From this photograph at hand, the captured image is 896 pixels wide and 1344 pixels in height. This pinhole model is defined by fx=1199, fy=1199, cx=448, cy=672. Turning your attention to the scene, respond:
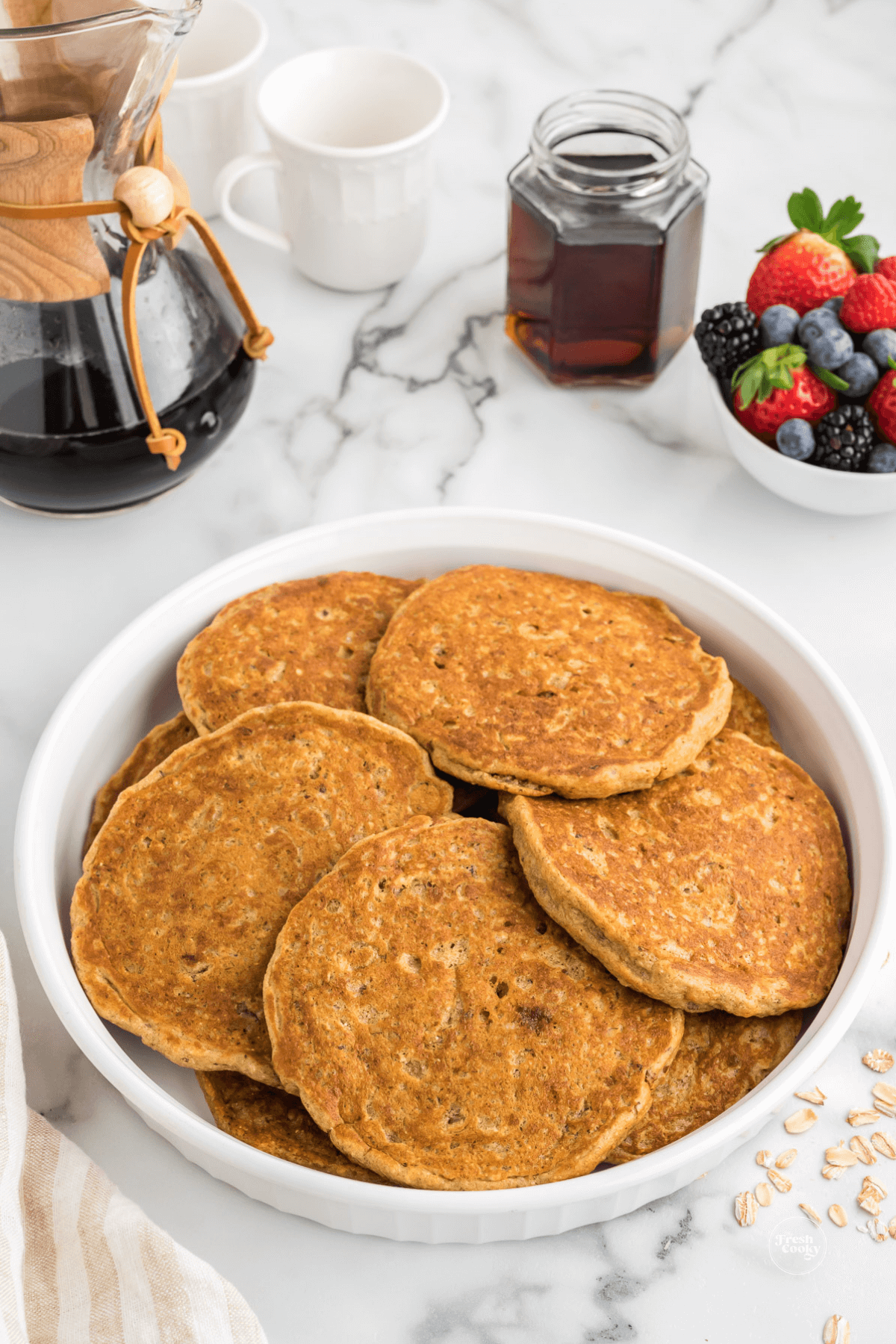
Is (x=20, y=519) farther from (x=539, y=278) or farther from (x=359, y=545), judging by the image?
(x=539, y=278)

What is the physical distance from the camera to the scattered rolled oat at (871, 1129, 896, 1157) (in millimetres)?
1141

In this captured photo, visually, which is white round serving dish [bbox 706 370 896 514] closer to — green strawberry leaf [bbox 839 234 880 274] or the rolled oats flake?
green strawberry leaf [bbox 839 234 880 274]

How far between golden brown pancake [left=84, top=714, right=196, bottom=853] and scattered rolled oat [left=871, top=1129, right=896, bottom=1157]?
2.60 ft

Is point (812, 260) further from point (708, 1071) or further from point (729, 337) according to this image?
point (708, 1071)

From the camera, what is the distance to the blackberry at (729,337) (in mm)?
1541

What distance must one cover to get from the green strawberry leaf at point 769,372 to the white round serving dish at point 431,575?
290 millimetres

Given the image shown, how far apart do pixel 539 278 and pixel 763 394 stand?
36 centimetres

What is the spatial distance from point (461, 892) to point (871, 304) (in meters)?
0.91

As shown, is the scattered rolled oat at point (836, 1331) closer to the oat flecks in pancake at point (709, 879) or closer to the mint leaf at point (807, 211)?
the oat flecks in pancake at point (709, 879)

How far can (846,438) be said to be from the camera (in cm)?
149

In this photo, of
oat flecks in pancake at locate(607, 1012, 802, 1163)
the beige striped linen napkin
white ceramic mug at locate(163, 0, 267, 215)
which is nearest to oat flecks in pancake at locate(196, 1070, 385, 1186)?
the beige striped linen napkin

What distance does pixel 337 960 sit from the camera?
1072 mm

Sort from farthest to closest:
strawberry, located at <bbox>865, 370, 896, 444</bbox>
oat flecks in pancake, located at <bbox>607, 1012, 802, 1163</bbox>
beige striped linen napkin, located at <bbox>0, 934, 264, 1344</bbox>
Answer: strawberry, located at <bbox>865, 370, 896, 444</bbox> → oat flecks in pancake, located at <bbox>607, 1012, 802, 1163</bbox> → beige striped linen napkin, located at <bbox>0, 934, 264, 1344</bbox>

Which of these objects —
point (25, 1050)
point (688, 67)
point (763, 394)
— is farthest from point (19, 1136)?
point (688, 67)
